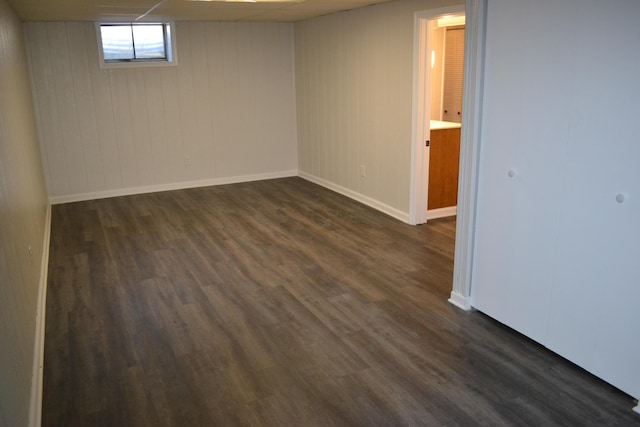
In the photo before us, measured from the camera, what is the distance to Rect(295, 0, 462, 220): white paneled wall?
211 inches

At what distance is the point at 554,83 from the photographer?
9.16 feet

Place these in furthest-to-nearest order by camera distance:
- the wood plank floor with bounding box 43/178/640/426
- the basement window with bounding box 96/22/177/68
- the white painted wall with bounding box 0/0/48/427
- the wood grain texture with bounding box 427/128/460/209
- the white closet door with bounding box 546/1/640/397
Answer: the basement window with bounding box 96/22/177/68
the wood grain texture with bounding box 427/128/460/209
the wood plank floor with bounding box 43/178/640/426
the white closet door with bounding box 546/1/640/397
the white painted wall with bounding box 0/0/48/427

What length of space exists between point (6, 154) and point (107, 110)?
4.10m

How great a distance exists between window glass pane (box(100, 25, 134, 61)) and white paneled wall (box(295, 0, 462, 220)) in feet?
7.48

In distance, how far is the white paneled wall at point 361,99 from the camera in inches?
211

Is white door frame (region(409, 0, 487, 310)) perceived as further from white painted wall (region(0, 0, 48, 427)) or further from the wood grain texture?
white painted wall (region(0, 0, 48, 427))

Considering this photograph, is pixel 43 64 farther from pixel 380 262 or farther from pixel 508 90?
pixel 508 90

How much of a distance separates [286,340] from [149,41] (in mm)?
5265

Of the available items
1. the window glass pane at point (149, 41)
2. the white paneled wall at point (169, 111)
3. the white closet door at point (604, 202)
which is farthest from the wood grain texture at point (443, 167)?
the window glass pane at point (149, 41)

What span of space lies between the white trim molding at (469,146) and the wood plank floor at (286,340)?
0.25m

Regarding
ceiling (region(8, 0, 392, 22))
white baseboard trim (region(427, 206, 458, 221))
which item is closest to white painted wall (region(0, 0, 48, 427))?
ceiling (region(8, 0, 392, 22))

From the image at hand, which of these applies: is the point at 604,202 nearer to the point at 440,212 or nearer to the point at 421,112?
the point at 421,112

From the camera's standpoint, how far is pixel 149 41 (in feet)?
23.0

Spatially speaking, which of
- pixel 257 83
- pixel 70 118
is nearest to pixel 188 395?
pixel 70 118
